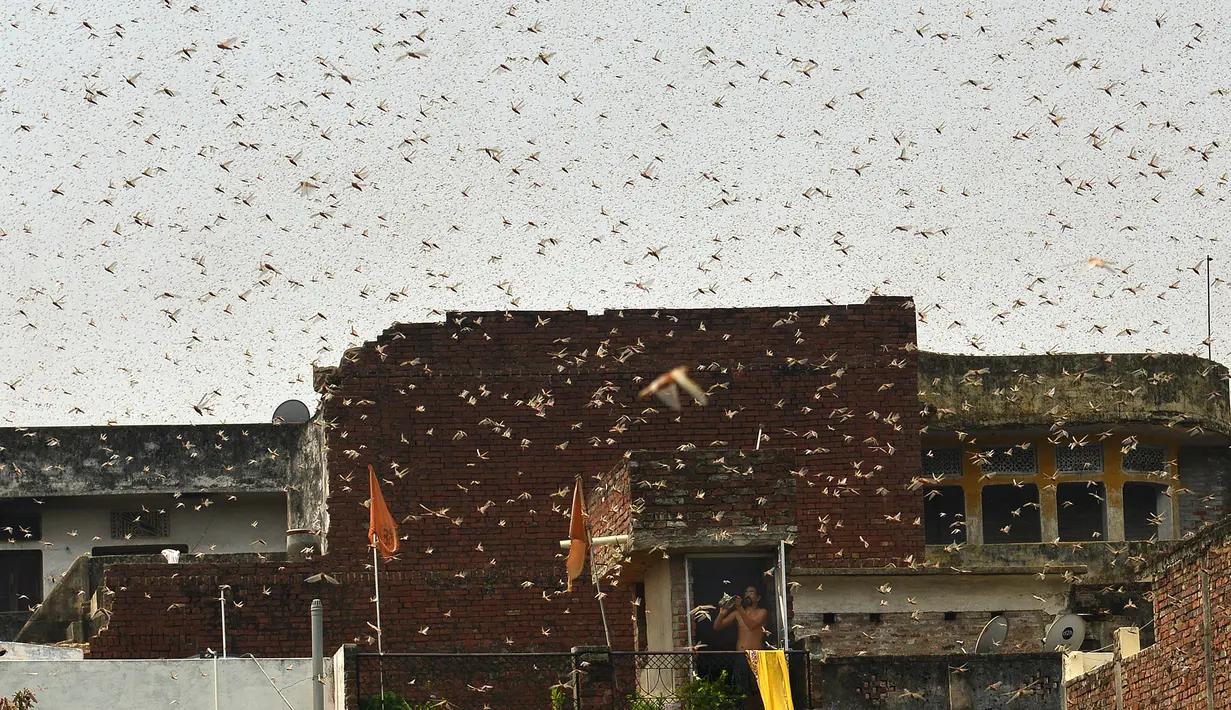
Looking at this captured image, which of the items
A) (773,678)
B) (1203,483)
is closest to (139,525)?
(773,678)

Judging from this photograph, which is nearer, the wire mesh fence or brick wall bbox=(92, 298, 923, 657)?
the wire mesh fence

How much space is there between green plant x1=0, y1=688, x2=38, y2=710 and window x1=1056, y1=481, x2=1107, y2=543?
50.4ft

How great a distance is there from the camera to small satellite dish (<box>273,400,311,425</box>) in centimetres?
3177

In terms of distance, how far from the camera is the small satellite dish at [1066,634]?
24.1 m

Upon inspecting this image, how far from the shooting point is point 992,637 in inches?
970

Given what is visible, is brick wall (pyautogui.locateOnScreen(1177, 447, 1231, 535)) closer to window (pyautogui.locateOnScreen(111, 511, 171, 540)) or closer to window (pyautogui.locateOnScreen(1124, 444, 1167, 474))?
window (pyautogui.locateOnScreen(1124, 444, 1167, 474))

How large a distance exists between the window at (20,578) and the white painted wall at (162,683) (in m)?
9.95

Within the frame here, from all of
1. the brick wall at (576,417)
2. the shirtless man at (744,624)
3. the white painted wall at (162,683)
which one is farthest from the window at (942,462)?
the white painted wall at (162,683)

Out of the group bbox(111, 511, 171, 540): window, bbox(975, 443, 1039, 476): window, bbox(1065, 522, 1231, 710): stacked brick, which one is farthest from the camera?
bbox(111, 511, 171, 540): window

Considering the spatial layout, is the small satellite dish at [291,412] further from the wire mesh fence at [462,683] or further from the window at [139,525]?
the wire mesh fence at [462,683]

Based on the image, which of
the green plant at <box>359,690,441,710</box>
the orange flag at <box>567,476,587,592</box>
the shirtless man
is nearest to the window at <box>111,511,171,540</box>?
the green plant at <box>359,690,441,710</box>

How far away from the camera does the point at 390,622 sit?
2486 centimetres

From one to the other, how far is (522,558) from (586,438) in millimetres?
1725

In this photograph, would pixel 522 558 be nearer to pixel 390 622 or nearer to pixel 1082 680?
pixel 390 622
